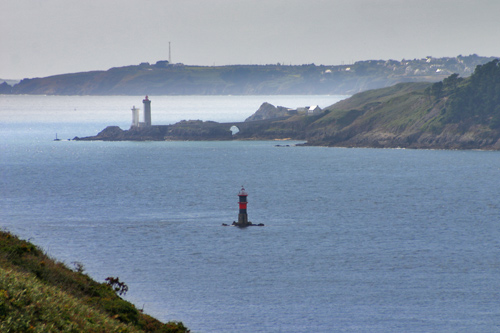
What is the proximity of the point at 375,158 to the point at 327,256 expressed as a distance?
95770mm

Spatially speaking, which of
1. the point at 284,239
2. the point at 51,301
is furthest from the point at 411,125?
the point at 51,301

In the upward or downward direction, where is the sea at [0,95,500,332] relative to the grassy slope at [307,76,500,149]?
downward

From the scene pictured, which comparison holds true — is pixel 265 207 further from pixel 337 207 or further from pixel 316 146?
pixel 316 146

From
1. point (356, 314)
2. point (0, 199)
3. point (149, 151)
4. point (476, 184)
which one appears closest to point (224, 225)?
point (356, 314)

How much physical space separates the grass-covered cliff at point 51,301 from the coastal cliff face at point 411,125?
471 feet

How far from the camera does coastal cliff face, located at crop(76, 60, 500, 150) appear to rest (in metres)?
164

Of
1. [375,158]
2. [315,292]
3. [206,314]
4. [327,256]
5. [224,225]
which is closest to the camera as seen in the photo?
[206,314]

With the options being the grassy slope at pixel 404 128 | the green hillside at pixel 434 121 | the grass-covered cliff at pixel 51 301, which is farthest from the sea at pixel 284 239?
the green hillside at pixel 434 121

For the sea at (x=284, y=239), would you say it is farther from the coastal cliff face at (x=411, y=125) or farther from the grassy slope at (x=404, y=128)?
the coastal cliff face at (x=411, y=125)

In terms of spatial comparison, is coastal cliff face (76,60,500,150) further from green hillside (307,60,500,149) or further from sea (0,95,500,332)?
sea (0,95,500,332)

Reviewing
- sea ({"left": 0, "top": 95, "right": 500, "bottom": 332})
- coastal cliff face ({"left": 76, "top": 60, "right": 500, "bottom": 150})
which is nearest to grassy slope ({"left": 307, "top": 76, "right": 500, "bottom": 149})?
coastal cliff face ({"left": 76, "top": 60, "right": 500, "bottom": 150})

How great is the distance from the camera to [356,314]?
122ft

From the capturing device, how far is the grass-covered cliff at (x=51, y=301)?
16.4m

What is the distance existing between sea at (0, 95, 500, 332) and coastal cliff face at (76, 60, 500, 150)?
36.8 metres
